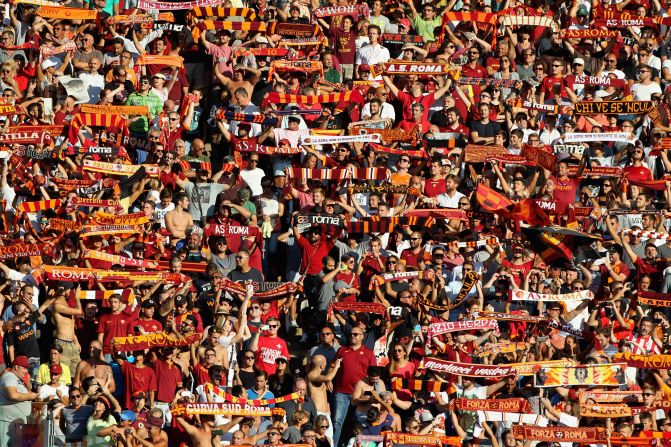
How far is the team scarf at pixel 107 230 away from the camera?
2598 cm

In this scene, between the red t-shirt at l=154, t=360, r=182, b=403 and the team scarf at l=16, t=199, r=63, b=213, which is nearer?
the red t-shirt at l=154, t=360, r=182, b=403

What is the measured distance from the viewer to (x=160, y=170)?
27.3 meters

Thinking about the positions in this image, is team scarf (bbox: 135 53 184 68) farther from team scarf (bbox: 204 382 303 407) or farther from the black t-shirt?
team scarf (bbox: 204 382 303 407)

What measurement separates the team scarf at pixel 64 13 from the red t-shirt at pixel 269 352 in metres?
6.74

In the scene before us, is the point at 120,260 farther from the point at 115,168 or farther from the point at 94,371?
the point at 94,371

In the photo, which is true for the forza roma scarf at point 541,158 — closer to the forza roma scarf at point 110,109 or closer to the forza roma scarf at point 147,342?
the forza roma scarf at point 110,109

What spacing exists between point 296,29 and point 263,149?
259 centimetres

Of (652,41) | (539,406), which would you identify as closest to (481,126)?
(652,41)

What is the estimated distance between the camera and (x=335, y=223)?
2641cm

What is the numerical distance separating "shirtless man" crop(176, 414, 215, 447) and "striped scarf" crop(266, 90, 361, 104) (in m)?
6.40

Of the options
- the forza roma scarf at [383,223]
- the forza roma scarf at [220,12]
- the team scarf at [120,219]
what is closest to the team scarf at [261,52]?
the forza roma scarf at [220,12]

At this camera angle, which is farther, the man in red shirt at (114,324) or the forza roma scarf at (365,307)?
the forza roma scarf at (365,307)

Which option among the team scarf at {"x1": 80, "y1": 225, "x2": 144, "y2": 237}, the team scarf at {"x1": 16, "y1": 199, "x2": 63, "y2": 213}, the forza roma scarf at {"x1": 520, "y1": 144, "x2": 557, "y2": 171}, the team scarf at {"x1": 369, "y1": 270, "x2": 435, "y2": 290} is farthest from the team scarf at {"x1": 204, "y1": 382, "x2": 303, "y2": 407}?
the forza roma scarf at {"x1": 520, "y1": 144, "x2": 557, "y2": 171}

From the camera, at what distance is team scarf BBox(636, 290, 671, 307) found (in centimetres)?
2595
